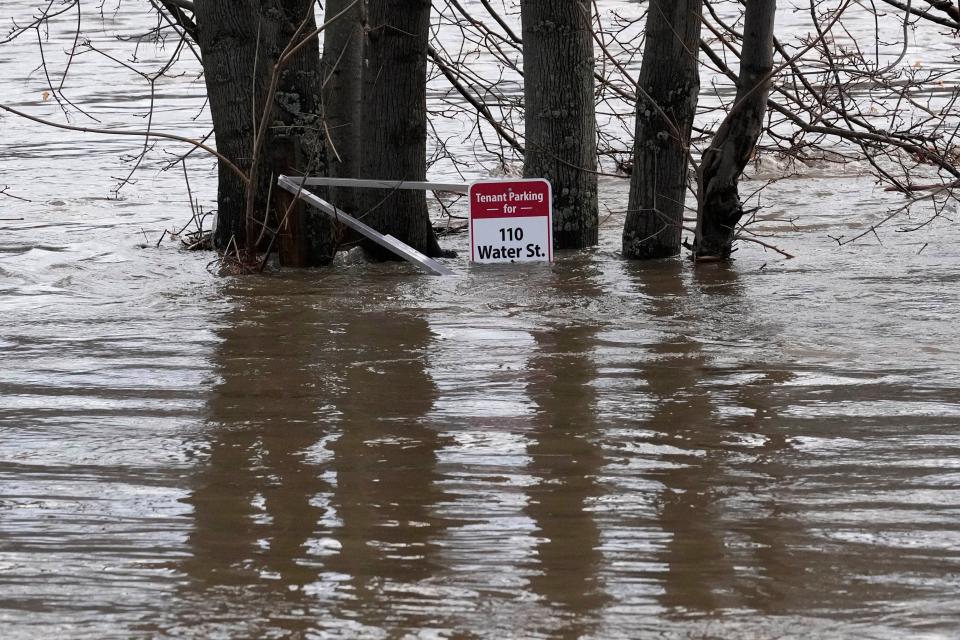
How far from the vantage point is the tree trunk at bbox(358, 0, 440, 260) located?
27.6 ft

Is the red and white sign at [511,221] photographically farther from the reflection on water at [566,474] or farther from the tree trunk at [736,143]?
the reflection on water at [566,474]

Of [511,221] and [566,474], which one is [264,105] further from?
[566,474]

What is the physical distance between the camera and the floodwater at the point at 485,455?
330 cm

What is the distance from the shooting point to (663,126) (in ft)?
26.6

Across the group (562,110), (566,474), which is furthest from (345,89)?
(566,474)

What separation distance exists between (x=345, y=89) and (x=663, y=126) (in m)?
2.28

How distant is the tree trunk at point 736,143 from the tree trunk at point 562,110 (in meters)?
0.87

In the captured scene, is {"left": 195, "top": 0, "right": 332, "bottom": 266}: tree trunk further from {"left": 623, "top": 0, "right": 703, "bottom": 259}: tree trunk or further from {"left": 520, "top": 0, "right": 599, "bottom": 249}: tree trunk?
{"left": 623, "top": 0, "right": 703, "bottom": 259}: tree trunk

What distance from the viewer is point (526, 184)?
26.1 feet

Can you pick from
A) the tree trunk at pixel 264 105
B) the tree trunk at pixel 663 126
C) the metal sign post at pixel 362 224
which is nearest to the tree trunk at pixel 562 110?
the tree trunk at pixel 663 126

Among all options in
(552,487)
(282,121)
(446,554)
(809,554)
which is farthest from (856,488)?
(282,121)

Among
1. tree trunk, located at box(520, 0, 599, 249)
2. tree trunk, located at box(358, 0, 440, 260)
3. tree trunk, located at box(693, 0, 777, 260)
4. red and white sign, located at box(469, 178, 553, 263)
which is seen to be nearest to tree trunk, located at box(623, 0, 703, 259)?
tree trunk, located at box(693, 0, 777, 260)

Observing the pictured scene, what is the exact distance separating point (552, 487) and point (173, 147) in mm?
11533

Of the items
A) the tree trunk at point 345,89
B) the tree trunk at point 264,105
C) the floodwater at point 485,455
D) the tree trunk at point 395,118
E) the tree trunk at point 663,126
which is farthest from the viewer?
the tree trunk at point 345,89
